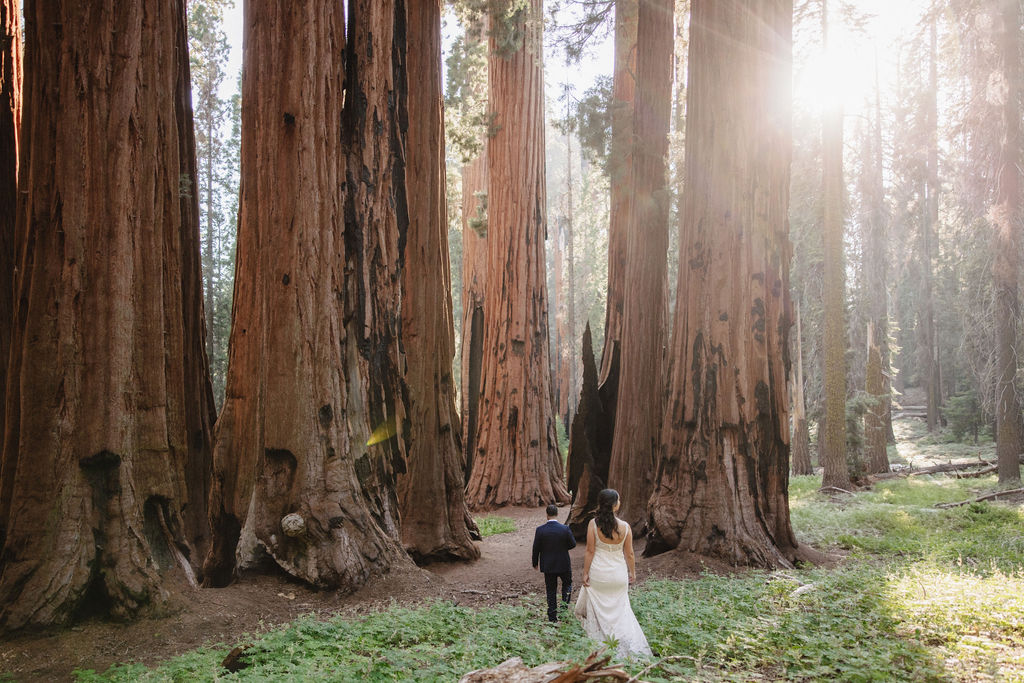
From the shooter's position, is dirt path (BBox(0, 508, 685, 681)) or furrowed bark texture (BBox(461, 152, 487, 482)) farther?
furrowed bark texture (BBox(461, 152, 487, 482))

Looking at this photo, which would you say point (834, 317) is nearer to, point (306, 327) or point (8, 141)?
point (306, 327)

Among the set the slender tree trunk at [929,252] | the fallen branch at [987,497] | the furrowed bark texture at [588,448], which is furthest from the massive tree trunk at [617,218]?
the slender tree trunk at [929,252]

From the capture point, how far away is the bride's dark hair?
225 inches

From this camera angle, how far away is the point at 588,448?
10.9m

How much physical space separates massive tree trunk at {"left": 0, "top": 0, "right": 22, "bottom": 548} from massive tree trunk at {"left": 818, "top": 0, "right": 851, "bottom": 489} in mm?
14231

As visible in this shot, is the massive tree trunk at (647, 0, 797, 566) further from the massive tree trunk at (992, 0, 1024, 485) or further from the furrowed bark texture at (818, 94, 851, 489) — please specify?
the massive tree trunk at (992, 0, 1024, 485)

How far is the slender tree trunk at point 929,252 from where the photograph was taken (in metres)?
31.3

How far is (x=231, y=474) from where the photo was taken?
653 cm

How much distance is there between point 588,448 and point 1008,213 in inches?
458

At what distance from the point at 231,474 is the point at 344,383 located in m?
1.32

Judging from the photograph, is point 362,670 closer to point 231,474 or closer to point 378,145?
point 231,474

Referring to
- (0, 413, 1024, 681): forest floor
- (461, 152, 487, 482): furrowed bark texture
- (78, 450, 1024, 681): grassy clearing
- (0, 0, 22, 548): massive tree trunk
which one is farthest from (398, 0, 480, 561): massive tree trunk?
(461, 152, 487, 482): furrowed bark texture

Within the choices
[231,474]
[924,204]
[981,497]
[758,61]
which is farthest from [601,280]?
[231,474]

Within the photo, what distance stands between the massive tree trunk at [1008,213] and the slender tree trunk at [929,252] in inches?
610
